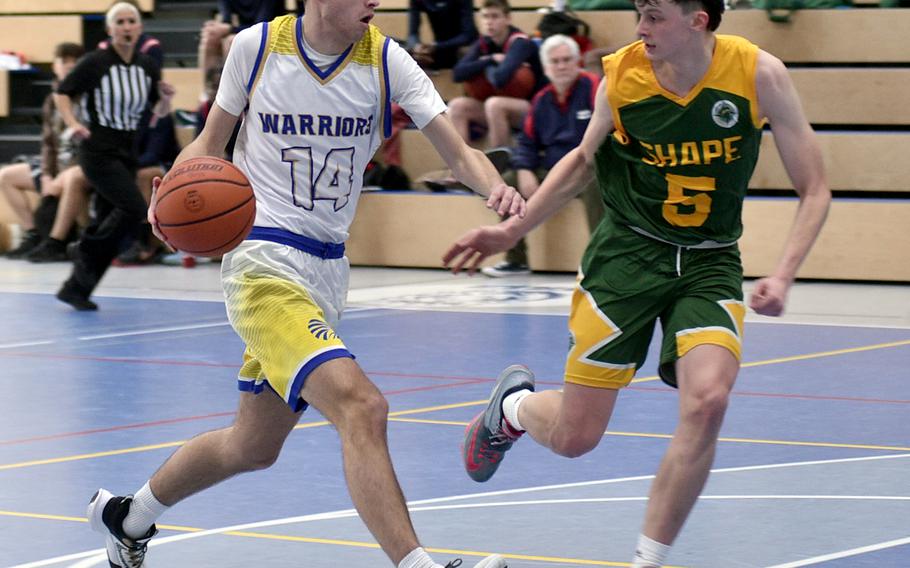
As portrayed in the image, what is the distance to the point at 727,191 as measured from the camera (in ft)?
16.3

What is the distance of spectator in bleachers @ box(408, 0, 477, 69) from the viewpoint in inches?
605

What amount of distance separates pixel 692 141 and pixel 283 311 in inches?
52.7

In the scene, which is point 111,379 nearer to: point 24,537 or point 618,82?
point 24,537

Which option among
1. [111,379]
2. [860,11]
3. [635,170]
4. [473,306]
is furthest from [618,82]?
[860,11]

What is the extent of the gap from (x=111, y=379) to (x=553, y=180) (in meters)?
4.47

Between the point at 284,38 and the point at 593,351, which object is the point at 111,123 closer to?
the point at 284,38

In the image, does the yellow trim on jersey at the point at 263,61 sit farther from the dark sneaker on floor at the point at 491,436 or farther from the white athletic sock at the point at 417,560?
the white athletic sock at the point at 417,560

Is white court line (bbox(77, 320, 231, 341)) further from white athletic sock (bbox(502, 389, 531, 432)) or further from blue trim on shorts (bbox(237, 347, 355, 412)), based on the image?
blue trim on shorts (bbox(237, 347, 355, 412))

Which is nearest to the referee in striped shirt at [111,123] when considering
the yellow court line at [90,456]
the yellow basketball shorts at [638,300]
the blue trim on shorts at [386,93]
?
the yellow court line at [90,456]

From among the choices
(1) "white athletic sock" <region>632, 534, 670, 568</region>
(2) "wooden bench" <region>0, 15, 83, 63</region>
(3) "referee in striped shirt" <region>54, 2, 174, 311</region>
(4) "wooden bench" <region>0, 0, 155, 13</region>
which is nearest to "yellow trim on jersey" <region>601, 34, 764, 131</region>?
(1) "white athletic sock" <region>632, 534, 670, 568</region>

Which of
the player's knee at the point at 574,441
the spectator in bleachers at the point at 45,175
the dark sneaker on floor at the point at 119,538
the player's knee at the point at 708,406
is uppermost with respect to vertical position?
the player's knee at the point at 708,406

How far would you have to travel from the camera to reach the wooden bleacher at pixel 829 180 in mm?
13383

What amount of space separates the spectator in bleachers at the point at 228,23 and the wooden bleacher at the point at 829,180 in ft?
7.42

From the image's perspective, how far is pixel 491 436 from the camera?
5.86 meters
